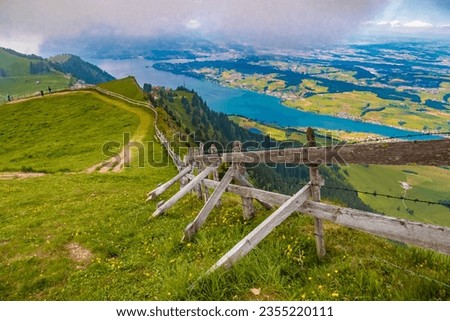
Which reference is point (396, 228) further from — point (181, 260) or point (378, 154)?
point (181, 260)

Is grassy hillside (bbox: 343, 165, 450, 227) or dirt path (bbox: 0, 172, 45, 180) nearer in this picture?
dirt path (bbox: 0, 172, 45, 180)

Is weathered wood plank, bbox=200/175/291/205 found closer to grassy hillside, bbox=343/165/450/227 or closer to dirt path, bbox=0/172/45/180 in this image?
dirt path, bbox=0/172/45/180

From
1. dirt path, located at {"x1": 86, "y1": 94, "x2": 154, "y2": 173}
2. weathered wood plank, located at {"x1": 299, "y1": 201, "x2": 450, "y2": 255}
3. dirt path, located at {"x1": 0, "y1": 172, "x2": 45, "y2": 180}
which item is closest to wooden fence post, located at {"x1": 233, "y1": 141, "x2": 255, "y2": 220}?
weathered wood plank, located at {"x1": 299, "y1": 201, "x2": 450, "y2": 255}

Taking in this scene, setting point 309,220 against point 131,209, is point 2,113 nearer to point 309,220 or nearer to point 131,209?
point 131,209

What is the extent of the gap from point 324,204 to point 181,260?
4.08 m

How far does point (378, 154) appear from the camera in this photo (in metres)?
5.21

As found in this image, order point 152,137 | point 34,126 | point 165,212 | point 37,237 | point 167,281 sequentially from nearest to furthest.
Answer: point 167,281
point 37,237
point 165,212
point 152,137
point 34,126

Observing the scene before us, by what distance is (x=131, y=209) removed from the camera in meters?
15.1

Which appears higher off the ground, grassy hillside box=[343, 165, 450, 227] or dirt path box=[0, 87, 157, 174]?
dirt path box=[0, 87, 157, 174]

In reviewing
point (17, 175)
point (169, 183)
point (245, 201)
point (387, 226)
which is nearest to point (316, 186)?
point (387, 226)

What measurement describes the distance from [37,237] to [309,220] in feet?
34.1

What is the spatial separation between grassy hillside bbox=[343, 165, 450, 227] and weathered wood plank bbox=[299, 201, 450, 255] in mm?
165090

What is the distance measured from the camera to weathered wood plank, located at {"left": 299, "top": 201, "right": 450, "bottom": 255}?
15.8 feet

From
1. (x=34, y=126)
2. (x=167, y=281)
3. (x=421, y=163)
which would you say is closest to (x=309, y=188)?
(x=421, y=163)
